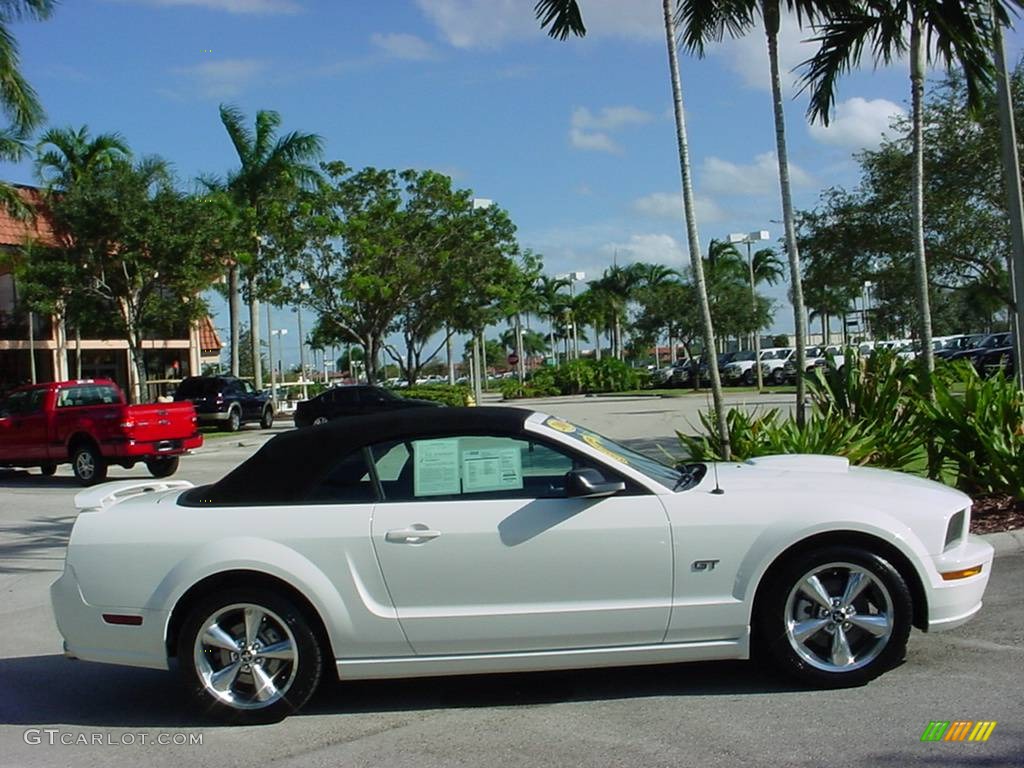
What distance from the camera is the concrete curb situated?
786 centimetres

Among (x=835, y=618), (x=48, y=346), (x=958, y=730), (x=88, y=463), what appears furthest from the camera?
(x=48, y=346)

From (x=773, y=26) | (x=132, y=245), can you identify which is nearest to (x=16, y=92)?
(x=132, y=245)

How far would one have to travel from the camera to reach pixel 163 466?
1830cm

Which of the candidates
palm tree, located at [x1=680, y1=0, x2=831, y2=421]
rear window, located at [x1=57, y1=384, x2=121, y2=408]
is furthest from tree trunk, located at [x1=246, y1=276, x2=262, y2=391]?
palm tree, located at [x1=680, y1=0, x2=831, y2=421]

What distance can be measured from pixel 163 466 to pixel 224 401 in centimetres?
1433

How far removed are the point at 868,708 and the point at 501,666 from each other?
1717 millimetres

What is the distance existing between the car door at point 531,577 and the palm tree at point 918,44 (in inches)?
261

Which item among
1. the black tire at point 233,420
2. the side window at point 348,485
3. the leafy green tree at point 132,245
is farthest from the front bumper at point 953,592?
the black tire at point 233,420

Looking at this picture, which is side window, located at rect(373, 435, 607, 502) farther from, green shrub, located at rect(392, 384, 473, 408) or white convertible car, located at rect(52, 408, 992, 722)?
green shrub, located at rect(392, 384, 473, 408)

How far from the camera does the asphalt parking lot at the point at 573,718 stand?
4391 mm

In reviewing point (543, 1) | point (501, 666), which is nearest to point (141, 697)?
point (501, 666)

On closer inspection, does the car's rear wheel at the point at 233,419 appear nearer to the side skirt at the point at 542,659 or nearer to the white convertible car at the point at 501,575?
the white convertible car at the point at 501,575

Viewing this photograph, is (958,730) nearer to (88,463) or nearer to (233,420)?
(88,463)

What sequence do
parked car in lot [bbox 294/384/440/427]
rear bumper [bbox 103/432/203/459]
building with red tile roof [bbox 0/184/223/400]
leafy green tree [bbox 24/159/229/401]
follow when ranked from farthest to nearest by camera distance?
1. building with red tile roof [bbox 0/184/223/400]
2. leafy green tree [bbox 24/159/229/401]
3. parked car in lot [bbox 294/384/440/427]
4. rear bumper [bbox 103/432/203/459]
